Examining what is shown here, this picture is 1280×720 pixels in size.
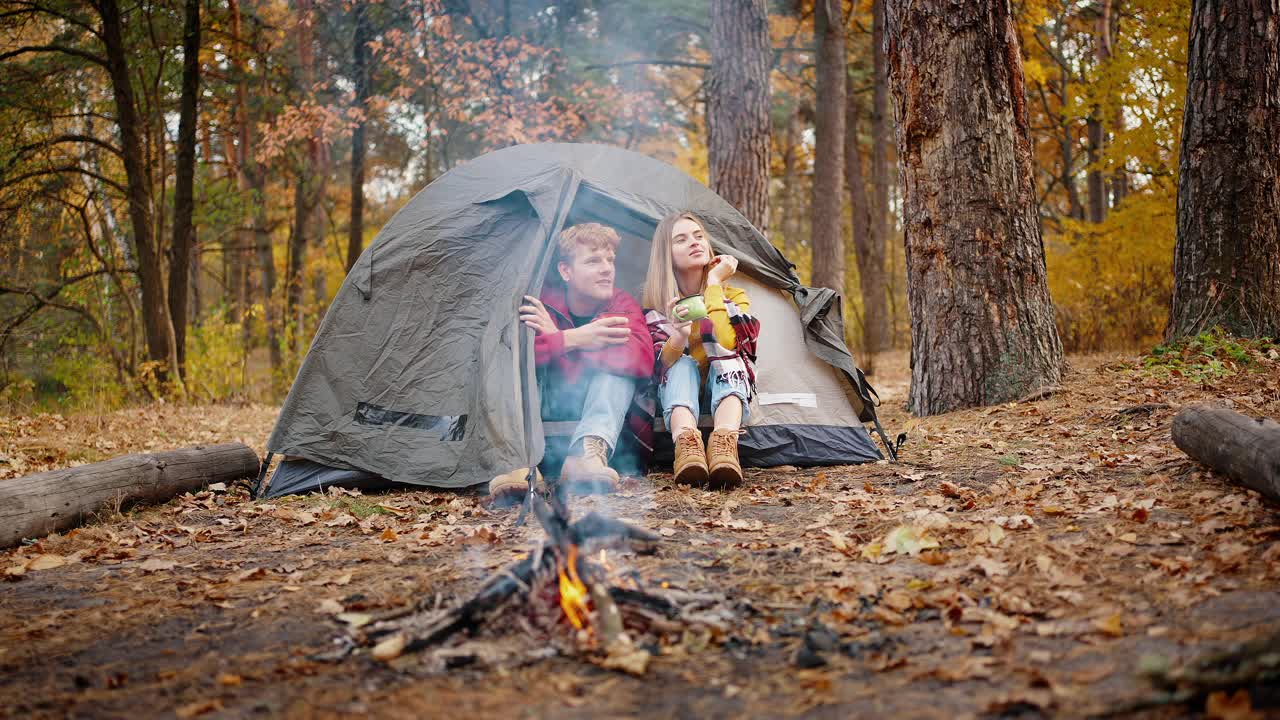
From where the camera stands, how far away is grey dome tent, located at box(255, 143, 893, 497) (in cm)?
449

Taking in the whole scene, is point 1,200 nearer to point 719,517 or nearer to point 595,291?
point 595,291

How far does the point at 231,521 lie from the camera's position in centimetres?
397

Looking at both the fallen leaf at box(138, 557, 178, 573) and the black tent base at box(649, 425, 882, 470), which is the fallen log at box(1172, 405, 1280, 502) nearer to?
the black tent base at box(649, 425, 882, 470)

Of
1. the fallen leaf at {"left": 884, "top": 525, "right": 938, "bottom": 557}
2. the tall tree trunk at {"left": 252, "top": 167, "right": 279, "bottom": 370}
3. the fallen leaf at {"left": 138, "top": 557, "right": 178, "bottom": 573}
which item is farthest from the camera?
the tall tree trunk at {"left": 252, "top": 167, "right": 279, "bottom": 370}

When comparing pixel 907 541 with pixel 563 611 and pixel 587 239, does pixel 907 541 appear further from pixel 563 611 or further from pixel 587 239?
pixel 587 239

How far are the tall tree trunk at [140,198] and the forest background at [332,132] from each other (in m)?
0.03

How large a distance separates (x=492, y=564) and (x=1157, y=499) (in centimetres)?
249

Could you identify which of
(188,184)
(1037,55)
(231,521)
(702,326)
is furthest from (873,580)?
(1037,55)

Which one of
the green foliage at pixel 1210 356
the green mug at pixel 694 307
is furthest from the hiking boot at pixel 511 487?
the green foliage at pixel 1210 356

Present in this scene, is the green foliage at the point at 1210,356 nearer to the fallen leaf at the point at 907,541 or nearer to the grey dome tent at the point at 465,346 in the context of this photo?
the grey dome tent at the point at 465,346

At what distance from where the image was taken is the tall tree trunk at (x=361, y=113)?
41.5ft

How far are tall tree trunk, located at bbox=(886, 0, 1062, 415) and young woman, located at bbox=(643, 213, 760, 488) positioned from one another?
65.3 inches

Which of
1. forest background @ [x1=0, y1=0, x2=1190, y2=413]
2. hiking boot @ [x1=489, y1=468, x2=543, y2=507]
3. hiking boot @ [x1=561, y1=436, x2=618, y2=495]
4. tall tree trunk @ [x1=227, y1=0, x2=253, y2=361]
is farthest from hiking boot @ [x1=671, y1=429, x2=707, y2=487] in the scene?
tall tree trunk @ [x1=227, y1=0, x2=253, y2=361]

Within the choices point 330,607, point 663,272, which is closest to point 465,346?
point 663,272
